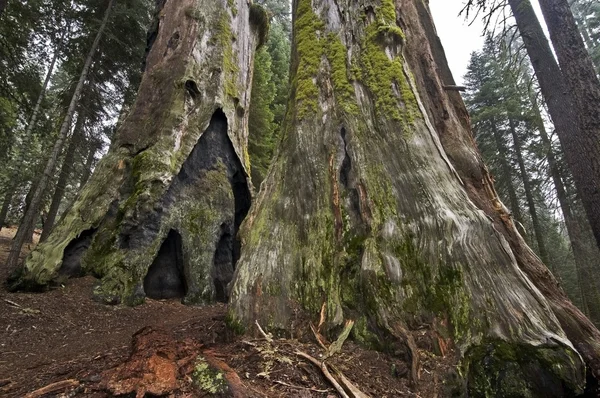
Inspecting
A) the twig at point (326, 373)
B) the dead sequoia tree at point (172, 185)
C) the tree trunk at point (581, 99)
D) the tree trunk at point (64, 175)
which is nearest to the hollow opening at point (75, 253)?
the dead sequoia tree at point (172, 185)

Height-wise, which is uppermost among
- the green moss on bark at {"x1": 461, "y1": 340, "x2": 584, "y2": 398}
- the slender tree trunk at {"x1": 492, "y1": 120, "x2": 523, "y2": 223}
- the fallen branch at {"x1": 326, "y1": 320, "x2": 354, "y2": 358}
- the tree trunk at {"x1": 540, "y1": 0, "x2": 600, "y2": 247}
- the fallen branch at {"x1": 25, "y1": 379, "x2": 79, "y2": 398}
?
the slender tree trunk at {"x1": 492, "y1": 120, "x2": 523, "y2": 223}

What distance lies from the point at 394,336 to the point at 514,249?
1610mm

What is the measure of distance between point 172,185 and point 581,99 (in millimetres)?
6963

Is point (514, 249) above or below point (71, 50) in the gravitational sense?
below

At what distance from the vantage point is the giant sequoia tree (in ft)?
7.95

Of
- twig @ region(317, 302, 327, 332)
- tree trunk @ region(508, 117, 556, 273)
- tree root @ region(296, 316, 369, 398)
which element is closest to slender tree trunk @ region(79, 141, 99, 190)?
twig @ region(317, 302, 327, 332)

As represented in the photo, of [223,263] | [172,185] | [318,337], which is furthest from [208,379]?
[223,263]

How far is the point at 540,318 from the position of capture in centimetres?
232

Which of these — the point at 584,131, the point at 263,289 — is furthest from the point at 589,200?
the point at 263,289

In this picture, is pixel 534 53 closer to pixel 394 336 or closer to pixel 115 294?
pixel 394 336

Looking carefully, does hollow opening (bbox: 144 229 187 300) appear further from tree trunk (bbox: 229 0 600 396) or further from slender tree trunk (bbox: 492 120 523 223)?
slender tree trunk (bbox: 492 120 523 223)

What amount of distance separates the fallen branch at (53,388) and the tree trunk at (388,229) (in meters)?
1.16

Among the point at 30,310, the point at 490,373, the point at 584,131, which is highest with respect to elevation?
the point at 584,131

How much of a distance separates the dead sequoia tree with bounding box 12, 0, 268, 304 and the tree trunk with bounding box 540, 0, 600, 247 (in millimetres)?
6010
